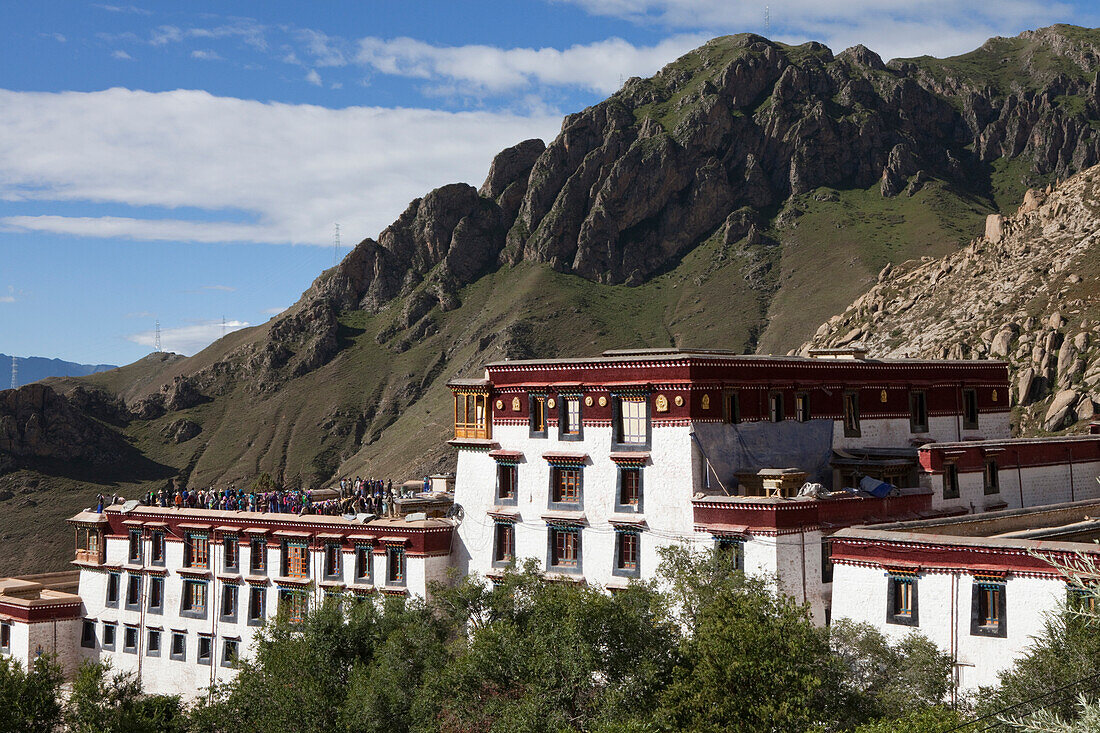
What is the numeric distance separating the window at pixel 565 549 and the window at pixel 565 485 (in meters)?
1.40

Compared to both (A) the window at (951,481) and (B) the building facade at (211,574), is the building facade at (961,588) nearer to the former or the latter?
(A) the window at (951,481)

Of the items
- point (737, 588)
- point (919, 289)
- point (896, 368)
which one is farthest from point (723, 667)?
point (919, 289)

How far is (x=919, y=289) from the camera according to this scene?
125812mm

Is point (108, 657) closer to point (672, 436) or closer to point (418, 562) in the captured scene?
point (418, 562)

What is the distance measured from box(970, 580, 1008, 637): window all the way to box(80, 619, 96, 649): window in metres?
53.0

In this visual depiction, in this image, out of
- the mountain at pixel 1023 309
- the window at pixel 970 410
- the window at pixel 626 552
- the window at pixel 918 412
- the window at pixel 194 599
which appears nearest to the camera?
the window at pixel 626 552

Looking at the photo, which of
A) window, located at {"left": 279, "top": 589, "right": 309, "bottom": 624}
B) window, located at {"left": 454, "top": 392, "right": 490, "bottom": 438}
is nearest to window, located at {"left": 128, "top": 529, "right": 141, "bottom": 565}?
window, located at {"left": 279, "top": 589, "right": 309, "bottom": 624}

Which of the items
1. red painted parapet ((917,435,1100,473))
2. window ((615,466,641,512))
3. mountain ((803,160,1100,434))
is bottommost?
window ((615,466,641,512))

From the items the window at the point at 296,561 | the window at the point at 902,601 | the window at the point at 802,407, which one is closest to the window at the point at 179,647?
the window at the point at 296,561

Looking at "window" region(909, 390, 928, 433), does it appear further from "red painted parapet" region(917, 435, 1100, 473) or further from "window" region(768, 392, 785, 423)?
"window" region(768, 392, 785, 423)

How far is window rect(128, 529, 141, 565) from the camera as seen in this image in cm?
6599

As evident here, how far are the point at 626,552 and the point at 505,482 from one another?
323 inches

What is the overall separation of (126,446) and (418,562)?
140 meters

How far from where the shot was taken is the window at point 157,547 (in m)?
64.8
